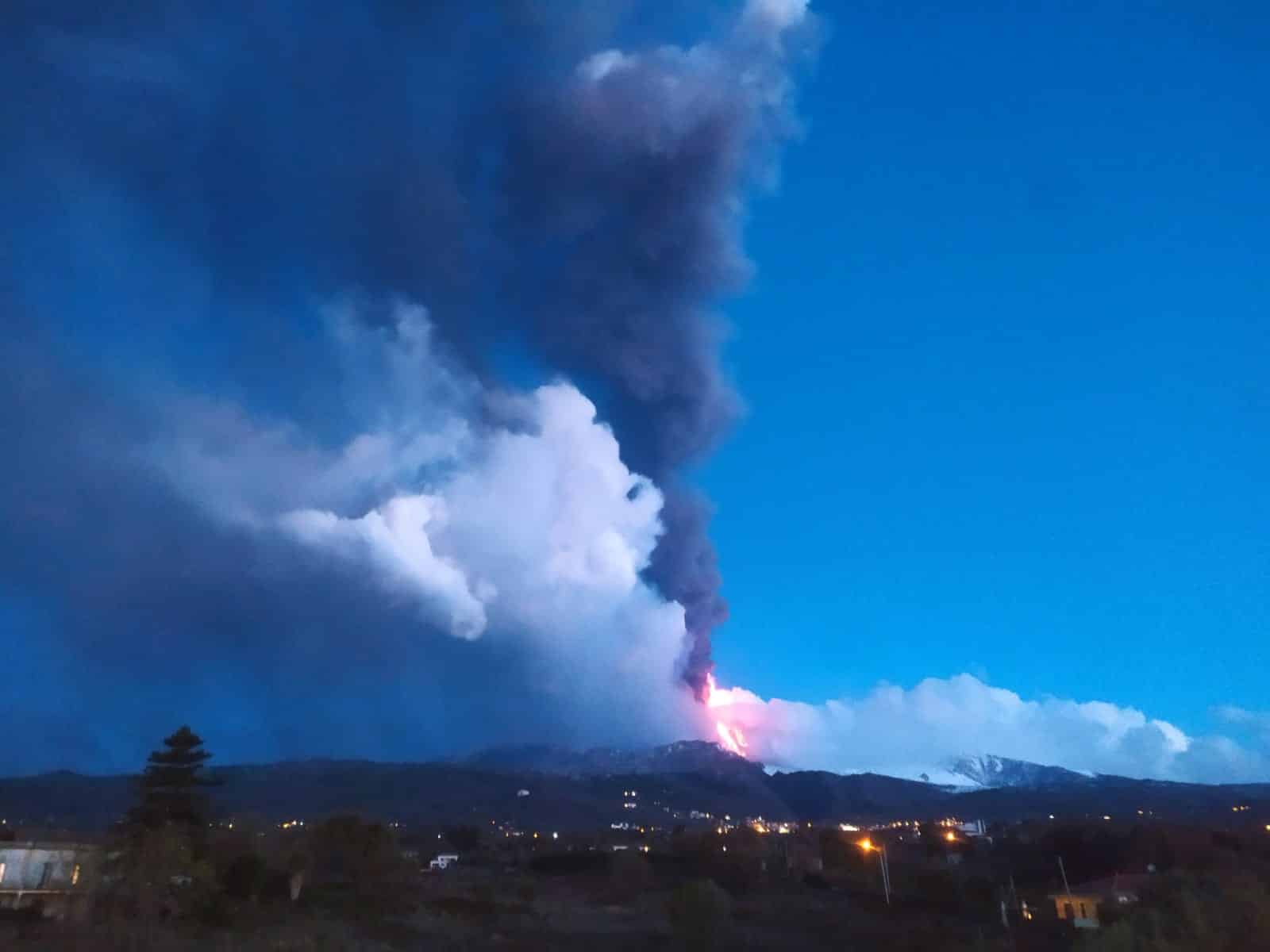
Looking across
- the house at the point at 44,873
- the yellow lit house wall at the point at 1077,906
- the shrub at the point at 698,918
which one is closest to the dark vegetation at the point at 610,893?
the shrub at the point at 698,918

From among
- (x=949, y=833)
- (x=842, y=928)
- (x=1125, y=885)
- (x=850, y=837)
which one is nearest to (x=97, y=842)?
(x=842, y=928)

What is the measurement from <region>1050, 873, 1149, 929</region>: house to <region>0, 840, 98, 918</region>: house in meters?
45.5

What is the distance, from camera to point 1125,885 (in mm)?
57812

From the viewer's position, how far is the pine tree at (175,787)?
50625 mm

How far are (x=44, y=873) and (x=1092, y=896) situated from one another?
2083 inches

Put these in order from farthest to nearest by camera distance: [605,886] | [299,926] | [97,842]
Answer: [605,886] → [97,842] → [299,926]

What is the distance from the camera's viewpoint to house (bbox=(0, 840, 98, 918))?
140ft

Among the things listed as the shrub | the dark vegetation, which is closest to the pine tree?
the dark vegetation

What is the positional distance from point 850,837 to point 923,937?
2469 inches

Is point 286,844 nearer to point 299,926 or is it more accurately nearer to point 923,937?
point 299,926

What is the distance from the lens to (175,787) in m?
51.8

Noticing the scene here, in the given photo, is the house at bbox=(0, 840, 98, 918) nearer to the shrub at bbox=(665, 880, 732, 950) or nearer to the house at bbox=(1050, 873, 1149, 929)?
the shrub at bbox=(665, 880, 732, 950)

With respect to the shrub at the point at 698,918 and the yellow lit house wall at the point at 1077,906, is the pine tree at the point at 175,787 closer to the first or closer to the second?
the shrub at the point at 698,918

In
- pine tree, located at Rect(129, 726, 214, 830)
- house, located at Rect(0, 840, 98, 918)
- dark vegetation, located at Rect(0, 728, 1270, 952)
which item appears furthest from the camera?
pine tree, located at Rect(129, 726, 214, 830)
